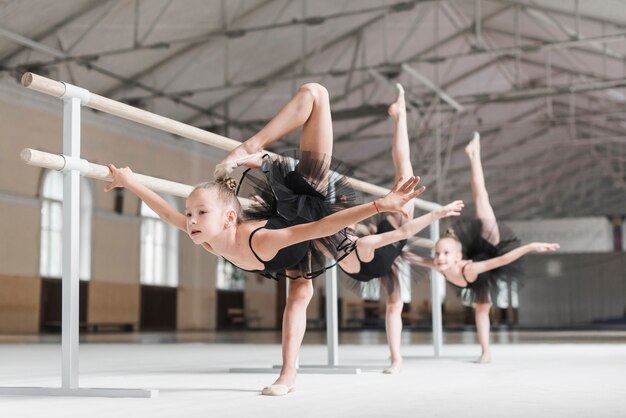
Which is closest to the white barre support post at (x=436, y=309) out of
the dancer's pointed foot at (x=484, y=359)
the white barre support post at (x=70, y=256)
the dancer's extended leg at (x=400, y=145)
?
the dancer's pointed foot at (x=484, y=359)

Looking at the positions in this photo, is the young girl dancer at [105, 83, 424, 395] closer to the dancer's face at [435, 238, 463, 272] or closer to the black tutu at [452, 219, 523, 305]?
the dancer's face at [435, 238, 463, 272]

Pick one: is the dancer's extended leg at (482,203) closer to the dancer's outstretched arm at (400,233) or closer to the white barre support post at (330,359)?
the white barre support post at (330,359)

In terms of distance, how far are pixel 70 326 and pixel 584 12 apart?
9844 millimetres

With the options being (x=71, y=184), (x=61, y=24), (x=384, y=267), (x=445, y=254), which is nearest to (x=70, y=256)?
(x=71, y=184)

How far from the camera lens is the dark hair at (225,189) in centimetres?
232

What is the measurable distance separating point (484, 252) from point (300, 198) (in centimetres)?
245

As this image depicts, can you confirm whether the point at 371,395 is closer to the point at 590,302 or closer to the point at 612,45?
the point at 612,45

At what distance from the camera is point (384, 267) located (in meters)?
3.63

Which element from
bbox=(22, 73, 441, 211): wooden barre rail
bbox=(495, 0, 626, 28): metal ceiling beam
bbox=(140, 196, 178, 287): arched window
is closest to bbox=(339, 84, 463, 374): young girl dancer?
bbox=(22, 73, 441, 211): wooden barre rail

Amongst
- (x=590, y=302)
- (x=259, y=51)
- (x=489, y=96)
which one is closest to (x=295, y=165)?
(x=259, y=51)

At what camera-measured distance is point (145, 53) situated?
38.3 ft

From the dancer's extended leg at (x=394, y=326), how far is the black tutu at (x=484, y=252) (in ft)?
2.87

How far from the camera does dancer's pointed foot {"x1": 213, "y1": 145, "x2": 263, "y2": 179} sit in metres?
2.35

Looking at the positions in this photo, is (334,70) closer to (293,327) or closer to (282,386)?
(293,327)
